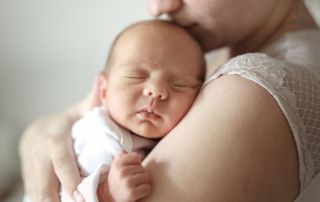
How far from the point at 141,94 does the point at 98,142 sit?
0.39 ft

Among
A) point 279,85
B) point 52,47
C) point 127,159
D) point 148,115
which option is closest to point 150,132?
point 148,115

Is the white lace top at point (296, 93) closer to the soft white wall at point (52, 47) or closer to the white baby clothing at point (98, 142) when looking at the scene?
the white baby clothing at point (98, 142)

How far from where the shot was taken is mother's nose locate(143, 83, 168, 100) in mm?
875

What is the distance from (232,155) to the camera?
736mm

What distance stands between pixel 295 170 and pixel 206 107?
173mm

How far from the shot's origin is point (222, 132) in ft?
2.47

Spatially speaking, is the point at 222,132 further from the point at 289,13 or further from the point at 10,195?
the point at 10,195

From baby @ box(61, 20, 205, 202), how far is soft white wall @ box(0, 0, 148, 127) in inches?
31.5

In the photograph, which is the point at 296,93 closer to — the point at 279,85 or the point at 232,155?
the point at 279,85

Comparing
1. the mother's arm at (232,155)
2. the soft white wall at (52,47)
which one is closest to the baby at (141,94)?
the mother's arm at (232,155)

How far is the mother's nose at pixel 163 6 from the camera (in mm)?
985

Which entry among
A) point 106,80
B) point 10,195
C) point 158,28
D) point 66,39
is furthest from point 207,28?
point 66,39

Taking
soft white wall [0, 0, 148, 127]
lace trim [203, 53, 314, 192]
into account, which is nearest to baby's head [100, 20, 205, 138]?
lace trim [203, 53, 314, 192]

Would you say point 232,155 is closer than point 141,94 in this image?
Yes
